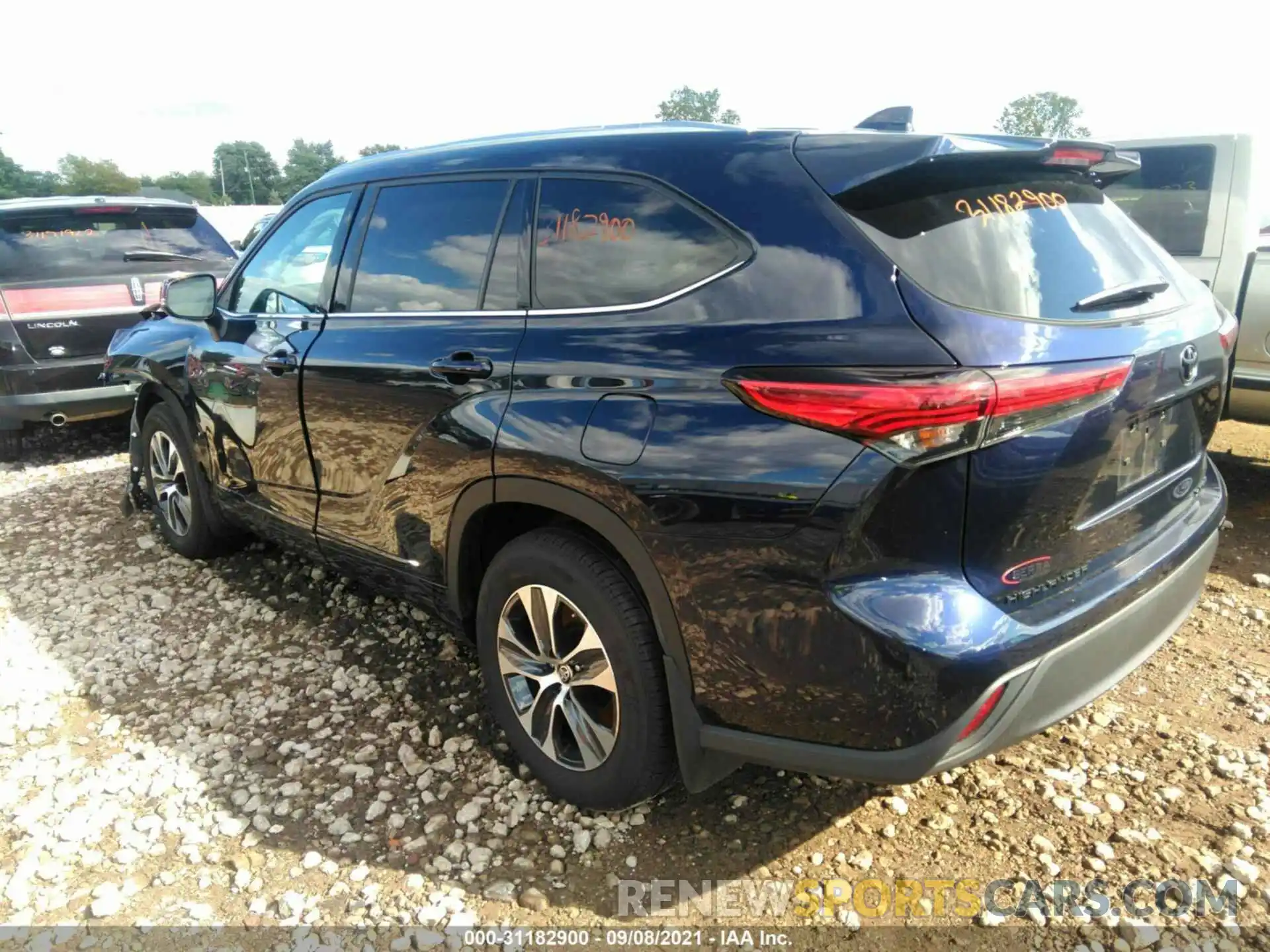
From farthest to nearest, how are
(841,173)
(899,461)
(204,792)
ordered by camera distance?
A: (204,792) → (841,173) → (899,461)

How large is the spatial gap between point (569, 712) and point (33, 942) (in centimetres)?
148

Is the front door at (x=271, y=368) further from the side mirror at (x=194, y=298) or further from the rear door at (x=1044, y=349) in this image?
the rear door at (x=1044, y=349)

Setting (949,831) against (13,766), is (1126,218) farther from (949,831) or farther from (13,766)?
(13,766)

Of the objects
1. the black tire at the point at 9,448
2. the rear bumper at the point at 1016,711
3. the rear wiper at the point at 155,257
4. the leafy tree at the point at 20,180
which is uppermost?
the leafy tree at the point at 20,180

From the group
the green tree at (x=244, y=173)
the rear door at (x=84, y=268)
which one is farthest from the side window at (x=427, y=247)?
the green tree at (x=244, y=173)

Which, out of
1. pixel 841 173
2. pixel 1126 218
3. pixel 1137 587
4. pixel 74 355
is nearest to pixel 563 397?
pixel 841 173

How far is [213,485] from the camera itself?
163 inches

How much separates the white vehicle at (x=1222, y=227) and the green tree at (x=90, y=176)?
9804 cm

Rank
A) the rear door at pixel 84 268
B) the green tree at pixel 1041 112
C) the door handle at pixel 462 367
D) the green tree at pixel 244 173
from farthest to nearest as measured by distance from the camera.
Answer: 1. the green tree at pixel 244 173
2. the green tree at pixel 1041 112
3. the rear door at pixel 84 268
4. the door handle at pixel 462 367

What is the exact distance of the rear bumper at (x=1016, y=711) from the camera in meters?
1.89

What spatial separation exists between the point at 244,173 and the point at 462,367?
114985 mm

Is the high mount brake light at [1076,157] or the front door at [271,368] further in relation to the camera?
the front door at [271,368]

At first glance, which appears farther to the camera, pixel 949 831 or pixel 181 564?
pixel 181 564

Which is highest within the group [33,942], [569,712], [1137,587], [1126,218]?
[1126,218]
